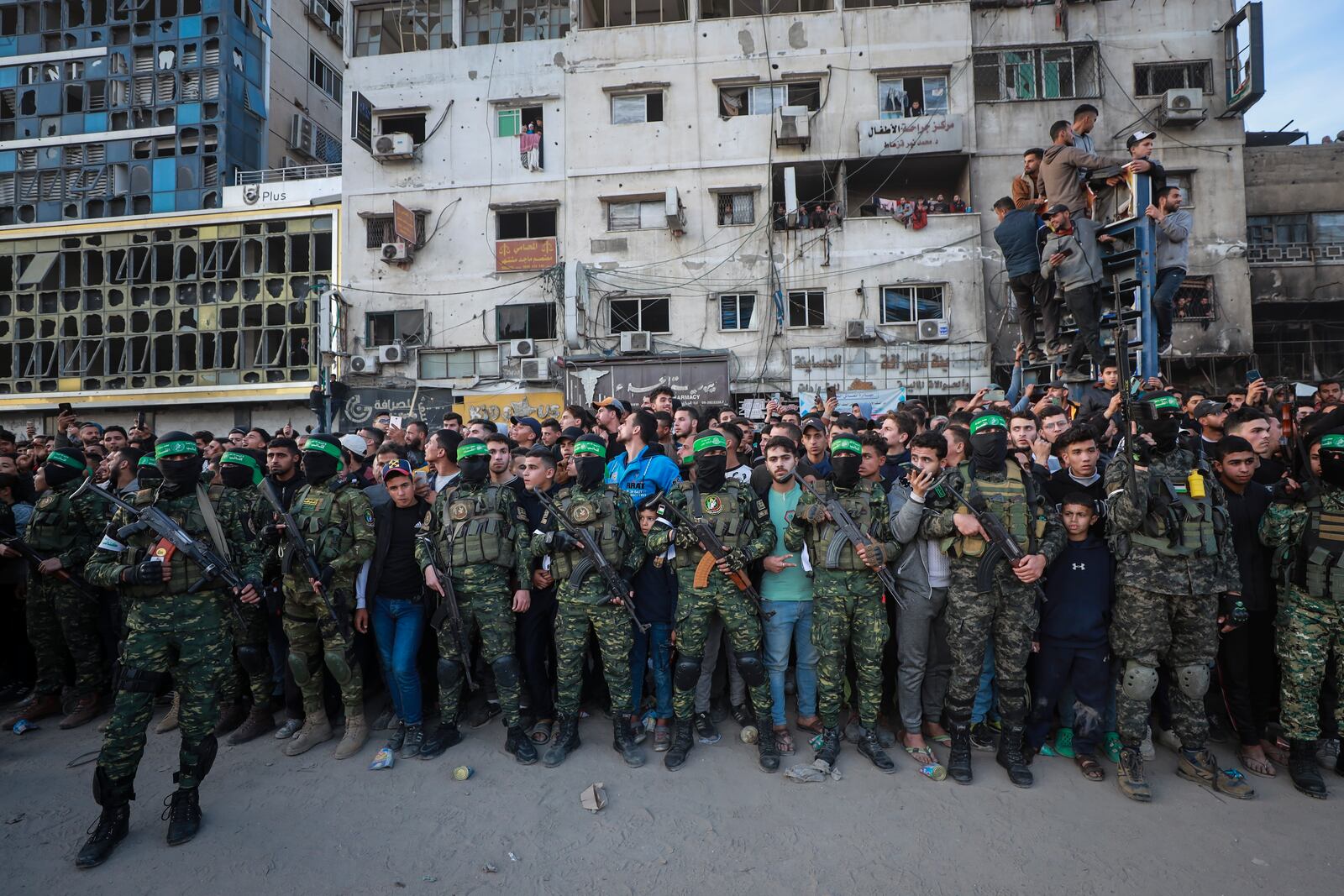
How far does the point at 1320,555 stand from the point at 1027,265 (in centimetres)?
487

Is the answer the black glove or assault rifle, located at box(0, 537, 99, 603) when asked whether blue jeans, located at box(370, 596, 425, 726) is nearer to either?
the black glove

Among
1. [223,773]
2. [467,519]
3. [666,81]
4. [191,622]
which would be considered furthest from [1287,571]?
[666,81]

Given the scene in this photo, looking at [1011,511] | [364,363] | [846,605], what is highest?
[364,363]

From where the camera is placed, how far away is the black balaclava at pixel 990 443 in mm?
4234

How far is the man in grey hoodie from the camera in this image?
7.01 metres

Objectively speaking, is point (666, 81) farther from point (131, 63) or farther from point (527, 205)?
point (131, 63)

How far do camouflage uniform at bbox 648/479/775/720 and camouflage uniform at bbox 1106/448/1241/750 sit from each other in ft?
7.05

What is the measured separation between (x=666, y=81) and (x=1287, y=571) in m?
18.2

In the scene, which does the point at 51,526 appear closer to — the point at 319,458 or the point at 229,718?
the point at 229,718

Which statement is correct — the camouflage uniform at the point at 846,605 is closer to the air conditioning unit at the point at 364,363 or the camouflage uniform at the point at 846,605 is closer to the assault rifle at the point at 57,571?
the assault rifle at the point at 57,571

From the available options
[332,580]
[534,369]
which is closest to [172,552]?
[332,580]

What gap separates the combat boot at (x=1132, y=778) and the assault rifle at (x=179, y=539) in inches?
217

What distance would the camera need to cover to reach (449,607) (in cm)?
458

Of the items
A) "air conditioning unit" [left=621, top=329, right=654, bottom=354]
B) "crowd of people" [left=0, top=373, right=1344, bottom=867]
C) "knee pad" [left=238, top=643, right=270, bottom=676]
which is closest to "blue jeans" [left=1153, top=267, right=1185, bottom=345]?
"crowd of people" [left=0, top=373, right=1344, bottom=867]
